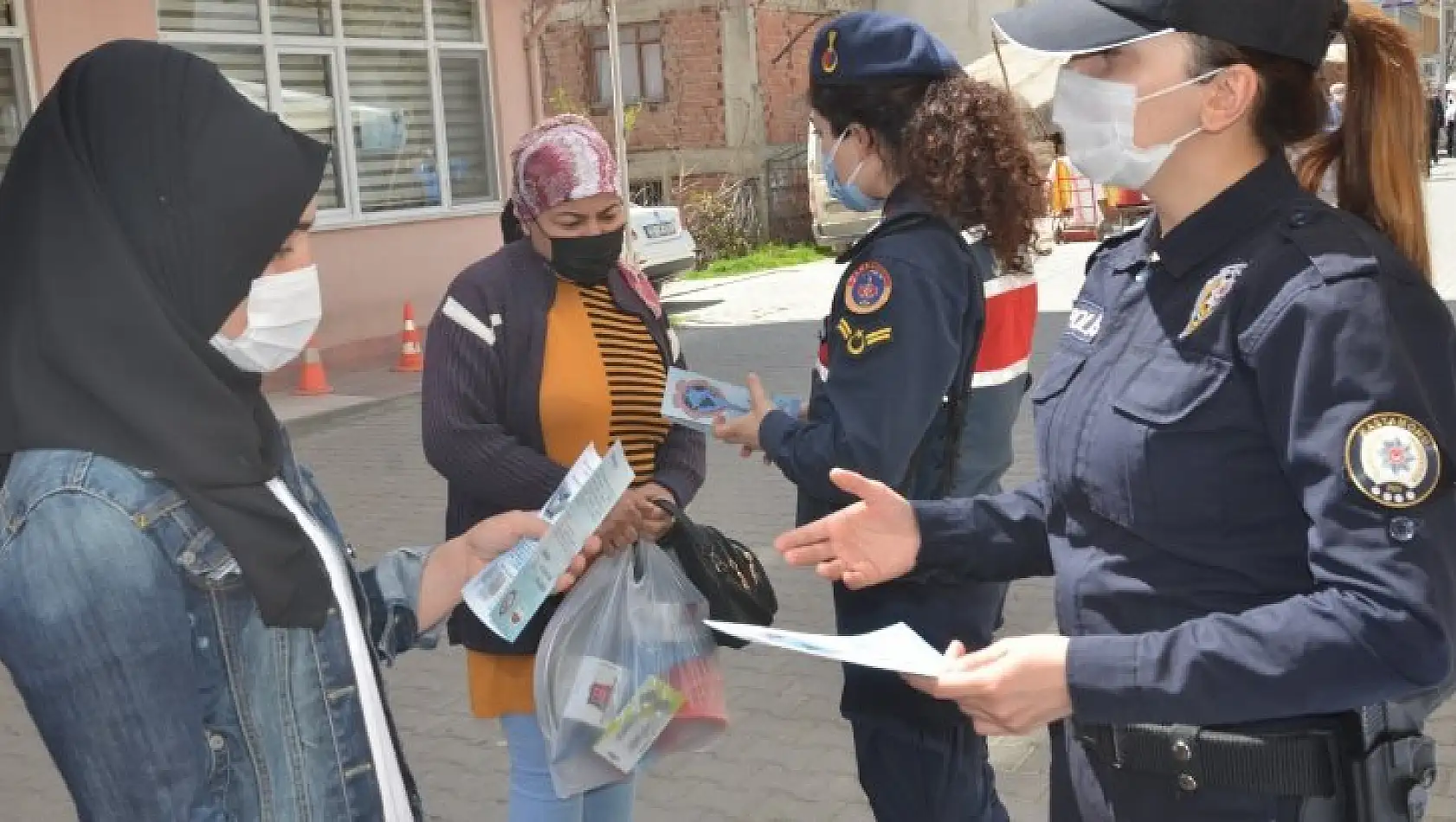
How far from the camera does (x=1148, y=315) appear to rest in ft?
5.66

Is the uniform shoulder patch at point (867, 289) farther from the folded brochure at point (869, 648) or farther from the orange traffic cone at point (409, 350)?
the orange traffic cone at point (409, 350)

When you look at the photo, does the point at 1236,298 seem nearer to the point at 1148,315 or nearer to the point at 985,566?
the point at 1148,315

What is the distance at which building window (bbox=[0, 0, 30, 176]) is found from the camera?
943 cm

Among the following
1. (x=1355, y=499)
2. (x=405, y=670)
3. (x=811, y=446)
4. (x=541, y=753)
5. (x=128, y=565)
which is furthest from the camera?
(x=405, y=670)

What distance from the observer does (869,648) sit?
1.74 m

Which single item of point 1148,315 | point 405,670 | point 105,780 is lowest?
point 405,670

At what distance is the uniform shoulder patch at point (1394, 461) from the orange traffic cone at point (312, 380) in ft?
32.7

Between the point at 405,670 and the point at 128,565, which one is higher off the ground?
the point at 128,565

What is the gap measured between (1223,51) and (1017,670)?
79 cm

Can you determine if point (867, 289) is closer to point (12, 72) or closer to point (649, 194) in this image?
point (12, 72)

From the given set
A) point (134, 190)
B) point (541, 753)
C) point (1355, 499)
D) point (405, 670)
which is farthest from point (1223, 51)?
point (405, 670)

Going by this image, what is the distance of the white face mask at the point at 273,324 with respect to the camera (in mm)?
1874

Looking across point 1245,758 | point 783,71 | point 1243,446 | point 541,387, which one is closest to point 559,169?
point 541,387

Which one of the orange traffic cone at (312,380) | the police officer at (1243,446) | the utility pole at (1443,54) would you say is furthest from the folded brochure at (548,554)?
the utility pole at (1443,54)
